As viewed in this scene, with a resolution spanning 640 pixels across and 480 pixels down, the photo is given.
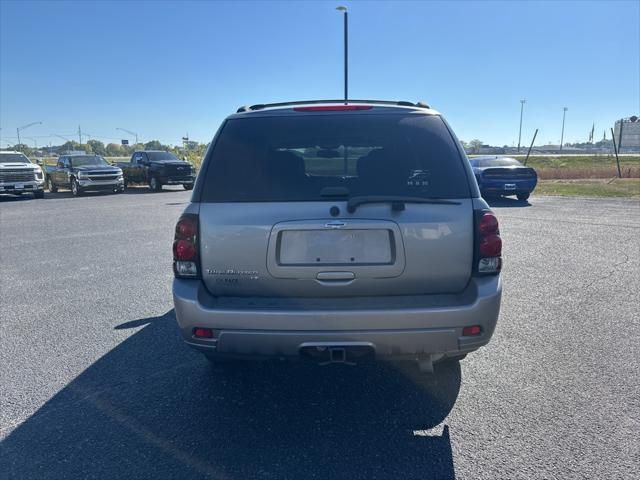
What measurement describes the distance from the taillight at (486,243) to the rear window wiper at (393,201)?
0.61ft

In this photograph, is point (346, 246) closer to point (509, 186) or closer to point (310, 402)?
point (310, 402)

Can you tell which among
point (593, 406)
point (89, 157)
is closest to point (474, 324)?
point (593, 406)

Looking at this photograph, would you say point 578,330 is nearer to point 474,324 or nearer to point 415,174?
point 474,324

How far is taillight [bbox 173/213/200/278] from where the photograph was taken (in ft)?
9.32

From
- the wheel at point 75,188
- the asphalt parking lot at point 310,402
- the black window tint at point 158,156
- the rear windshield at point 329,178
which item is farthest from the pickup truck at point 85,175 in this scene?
the rear windshield at point 329,178

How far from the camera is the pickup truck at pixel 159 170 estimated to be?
2228 cm

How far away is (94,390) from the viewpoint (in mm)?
3391

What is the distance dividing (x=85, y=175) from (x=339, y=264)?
20665mm

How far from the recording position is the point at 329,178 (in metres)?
3.04

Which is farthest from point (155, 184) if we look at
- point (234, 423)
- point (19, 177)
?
point (234, 423)

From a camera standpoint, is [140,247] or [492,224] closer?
[492,224]

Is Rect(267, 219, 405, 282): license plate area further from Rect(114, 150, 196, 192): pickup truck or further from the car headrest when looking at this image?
Rect(114, 150, 196, 192): pickup truck

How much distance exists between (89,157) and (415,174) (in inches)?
899

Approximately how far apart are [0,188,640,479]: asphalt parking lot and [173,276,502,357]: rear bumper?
54 cm
